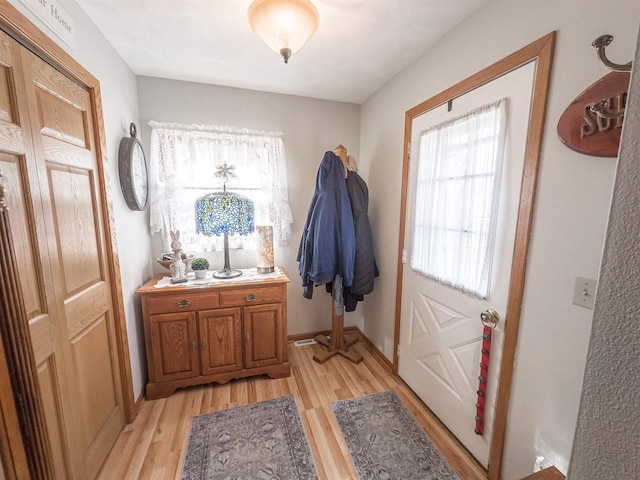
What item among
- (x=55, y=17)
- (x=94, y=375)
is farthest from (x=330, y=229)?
(x=55, y=17)

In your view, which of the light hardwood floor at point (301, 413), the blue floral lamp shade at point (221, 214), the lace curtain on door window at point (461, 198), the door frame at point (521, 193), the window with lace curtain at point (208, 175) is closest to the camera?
the door frame at point (521, 193)

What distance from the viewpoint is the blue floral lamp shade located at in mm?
1944

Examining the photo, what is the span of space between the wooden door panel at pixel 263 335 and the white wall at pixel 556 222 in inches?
57.9

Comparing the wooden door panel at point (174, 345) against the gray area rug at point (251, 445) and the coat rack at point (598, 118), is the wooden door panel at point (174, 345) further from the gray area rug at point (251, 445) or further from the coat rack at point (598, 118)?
the coat rack at point (598, 118)

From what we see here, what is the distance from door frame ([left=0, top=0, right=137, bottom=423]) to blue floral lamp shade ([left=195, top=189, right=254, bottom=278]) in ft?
1.82

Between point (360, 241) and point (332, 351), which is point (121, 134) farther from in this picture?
point (332, 351)

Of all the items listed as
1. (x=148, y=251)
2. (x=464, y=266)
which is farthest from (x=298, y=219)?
(x=464, y=266)

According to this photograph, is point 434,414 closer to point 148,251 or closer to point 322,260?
point 322,260

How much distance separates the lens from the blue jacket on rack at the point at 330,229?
1922 mm

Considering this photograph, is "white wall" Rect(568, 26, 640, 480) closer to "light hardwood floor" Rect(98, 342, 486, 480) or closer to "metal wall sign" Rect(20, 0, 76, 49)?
"light hardwood floor" Rect(98, 342, 486, 480)

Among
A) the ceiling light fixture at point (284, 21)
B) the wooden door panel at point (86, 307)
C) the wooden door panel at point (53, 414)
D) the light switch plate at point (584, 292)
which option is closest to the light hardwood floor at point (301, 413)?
the wooden door panel at point (53, 414)

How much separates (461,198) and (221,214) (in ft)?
5.33

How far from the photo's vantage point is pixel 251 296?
6.29 feet

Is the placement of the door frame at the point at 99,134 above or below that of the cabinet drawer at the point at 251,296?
above
